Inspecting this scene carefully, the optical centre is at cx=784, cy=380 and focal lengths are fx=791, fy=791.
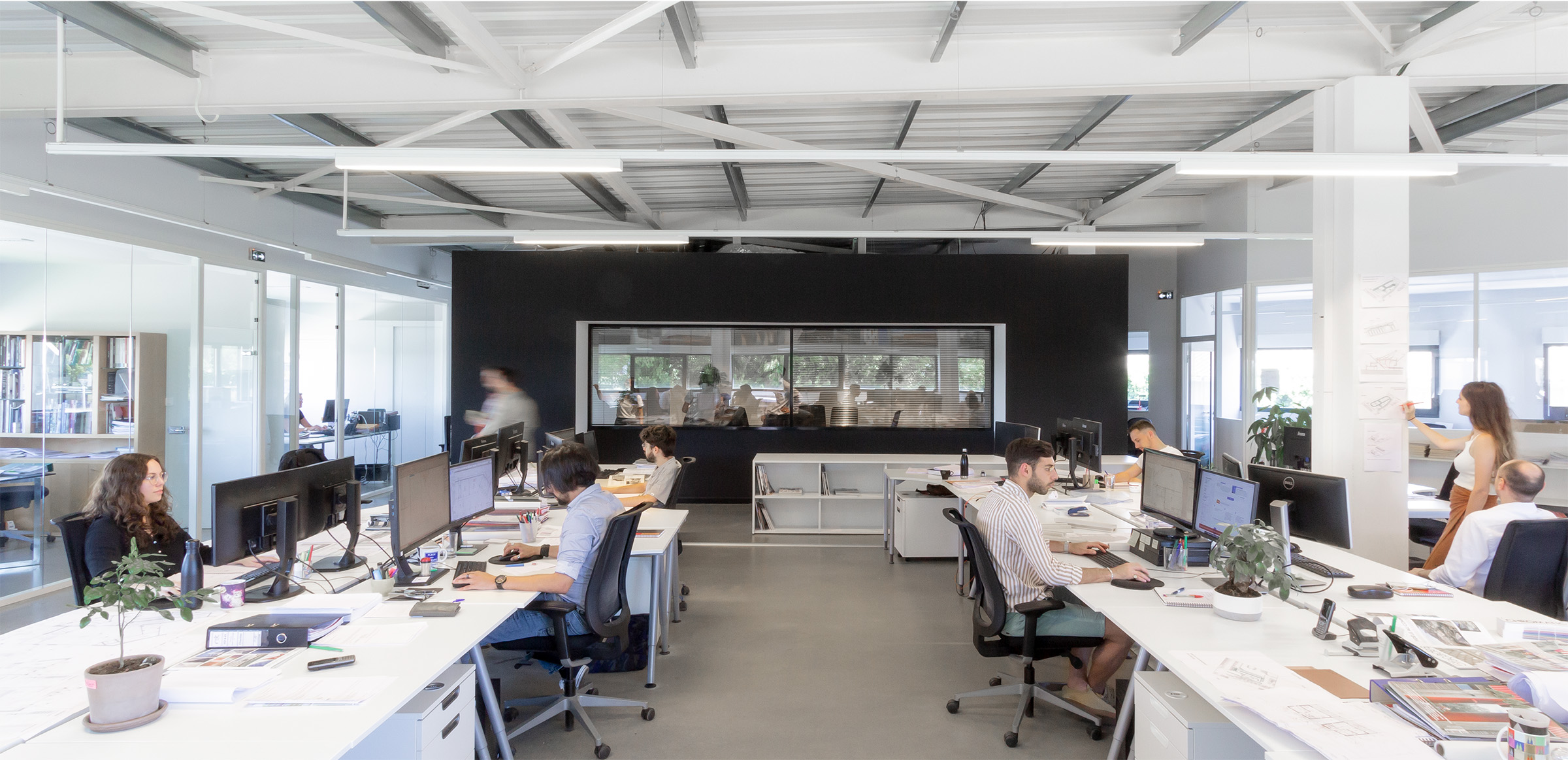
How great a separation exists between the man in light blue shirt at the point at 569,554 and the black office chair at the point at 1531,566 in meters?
3.74

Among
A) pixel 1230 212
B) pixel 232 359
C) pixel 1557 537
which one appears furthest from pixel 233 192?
pixel 1230 212

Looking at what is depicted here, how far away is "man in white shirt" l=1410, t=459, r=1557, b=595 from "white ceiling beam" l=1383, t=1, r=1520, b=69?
7.72ft

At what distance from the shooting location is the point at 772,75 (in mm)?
4922

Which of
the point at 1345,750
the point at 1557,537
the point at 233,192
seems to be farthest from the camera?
the point at 233,192

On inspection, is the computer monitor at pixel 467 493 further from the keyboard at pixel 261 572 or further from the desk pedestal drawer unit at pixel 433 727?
the desk pedestal drawer unit at pixel 433 727

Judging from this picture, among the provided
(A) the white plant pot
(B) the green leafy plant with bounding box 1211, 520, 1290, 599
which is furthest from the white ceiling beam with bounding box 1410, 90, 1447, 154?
(A) the white plant pot

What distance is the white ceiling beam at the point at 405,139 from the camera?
17.1 ft

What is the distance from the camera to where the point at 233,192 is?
308 inches

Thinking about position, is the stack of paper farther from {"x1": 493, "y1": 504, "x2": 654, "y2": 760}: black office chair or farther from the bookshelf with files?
the bookshelf with files

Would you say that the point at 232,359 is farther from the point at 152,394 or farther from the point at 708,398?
the point at 708,398

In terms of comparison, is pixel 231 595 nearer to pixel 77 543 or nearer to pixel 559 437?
pixel 77 543

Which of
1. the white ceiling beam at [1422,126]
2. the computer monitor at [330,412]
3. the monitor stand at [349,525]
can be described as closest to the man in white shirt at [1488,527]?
the white ceiling beam at [1422,126]

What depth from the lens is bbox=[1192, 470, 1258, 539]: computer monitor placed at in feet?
11.0

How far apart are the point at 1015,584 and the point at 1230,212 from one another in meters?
8.16
